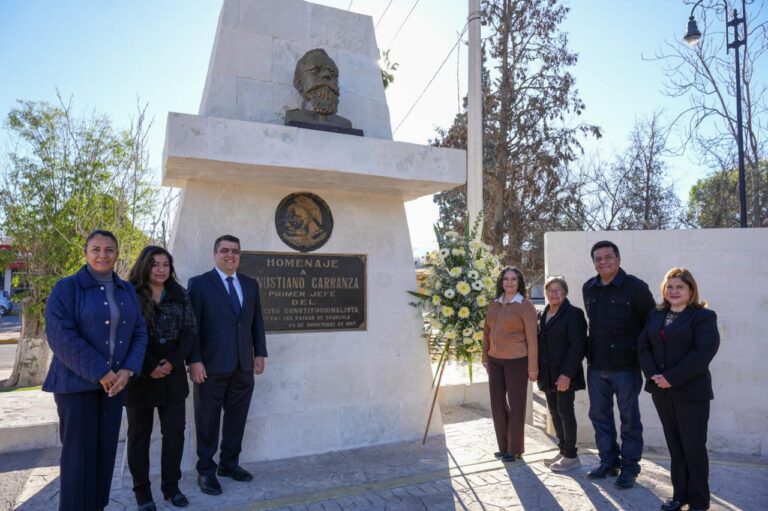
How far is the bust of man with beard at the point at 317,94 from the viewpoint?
4.84 metres

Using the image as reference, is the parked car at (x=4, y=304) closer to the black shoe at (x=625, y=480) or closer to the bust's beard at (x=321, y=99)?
the bust's beard at (x=321, y=99)

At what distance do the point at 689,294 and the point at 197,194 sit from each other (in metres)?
4.23

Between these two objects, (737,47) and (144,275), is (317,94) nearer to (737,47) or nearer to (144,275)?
(144,275)

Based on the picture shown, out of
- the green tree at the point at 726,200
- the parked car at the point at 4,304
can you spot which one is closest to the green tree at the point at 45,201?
the green tree at the point at 726,200

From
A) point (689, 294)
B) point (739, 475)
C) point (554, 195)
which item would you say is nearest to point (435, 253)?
point (689, 294)

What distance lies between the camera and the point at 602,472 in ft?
13.6

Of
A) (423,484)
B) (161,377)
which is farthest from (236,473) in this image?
(423,484)

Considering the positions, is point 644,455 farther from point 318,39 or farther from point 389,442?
point 318,39

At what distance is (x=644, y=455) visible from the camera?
16.1ft

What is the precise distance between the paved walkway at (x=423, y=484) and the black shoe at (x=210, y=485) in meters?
0.06

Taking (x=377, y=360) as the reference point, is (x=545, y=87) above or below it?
above

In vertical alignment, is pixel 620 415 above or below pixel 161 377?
below

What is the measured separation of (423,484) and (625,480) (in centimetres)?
161

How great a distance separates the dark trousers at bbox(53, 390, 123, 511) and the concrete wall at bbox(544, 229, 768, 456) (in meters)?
4.54
